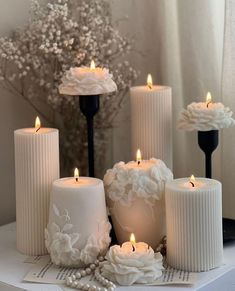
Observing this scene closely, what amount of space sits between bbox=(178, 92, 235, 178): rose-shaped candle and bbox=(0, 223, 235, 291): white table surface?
7.7 inches

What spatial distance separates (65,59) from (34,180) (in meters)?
0.33

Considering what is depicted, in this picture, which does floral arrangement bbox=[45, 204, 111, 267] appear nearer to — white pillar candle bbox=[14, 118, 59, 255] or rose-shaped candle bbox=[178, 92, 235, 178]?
white pillar candle bbox=[14, 118, 59, 255]

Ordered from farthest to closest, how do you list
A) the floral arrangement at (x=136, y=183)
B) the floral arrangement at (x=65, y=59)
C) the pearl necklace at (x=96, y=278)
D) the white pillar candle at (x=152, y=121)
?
1. the floral arrangement at (x=65, y=59)
2. the white pillar candle at (x=152, y=121)
3. the floral arrangement at (x=136, y=183)
4. the pearl necklace at (x=96, y=278)

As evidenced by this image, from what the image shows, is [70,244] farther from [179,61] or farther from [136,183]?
[179,61]

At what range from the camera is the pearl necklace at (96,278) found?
1060 millimetres

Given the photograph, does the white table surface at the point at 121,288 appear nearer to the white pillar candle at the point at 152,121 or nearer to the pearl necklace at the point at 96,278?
the pearl necklace at the point at 96,278

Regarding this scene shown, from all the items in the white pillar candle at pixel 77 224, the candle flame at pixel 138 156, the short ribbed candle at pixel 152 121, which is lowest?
the white pillar candle at pixel 77 224

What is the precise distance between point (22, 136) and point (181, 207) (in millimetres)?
313

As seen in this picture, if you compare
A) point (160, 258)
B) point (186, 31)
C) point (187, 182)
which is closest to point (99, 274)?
point (160, 258)

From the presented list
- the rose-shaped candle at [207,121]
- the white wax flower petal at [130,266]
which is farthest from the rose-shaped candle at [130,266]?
the rose-shaped candle at [207,121]

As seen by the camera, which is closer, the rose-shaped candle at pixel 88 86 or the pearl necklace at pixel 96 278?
the pearl necklace at pixel 96 278

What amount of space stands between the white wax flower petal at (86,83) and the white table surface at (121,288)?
32 centimetres

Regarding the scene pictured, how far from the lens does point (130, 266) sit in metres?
1.08

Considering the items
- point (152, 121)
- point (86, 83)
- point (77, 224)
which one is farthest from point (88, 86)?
point (77, 224)
